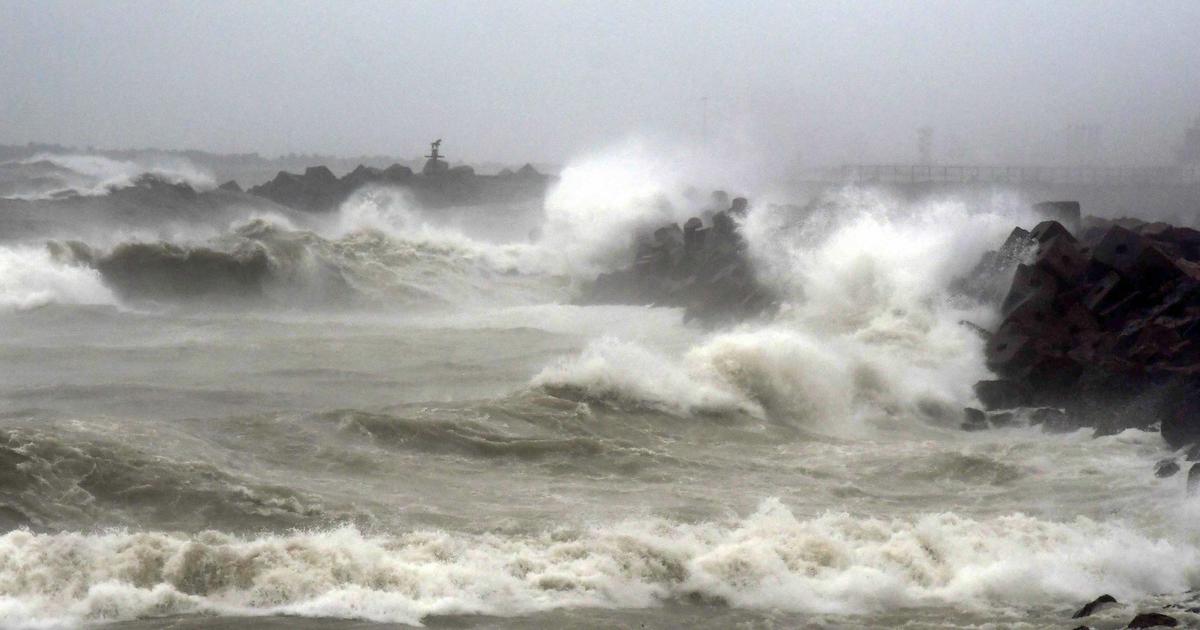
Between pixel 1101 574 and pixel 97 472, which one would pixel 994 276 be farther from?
pixel 97 472

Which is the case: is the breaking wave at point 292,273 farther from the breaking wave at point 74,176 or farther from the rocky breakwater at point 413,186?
the rocky breakwater at point 413,186

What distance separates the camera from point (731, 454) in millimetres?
12227

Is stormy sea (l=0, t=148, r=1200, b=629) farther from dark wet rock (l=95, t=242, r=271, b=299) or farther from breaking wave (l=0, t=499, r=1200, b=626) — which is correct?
dark wet rock (l=95, t=242, r=271, b=299)

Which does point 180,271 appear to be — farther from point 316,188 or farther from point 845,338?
point 316,188

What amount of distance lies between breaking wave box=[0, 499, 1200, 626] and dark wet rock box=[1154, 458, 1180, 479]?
189cm

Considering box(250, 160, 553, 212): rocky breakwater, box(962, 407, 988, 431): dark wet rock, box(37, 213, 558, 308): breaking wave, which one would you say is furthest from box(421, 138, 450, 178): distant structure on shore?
box(962, 407, 988, 431): dark wet rock

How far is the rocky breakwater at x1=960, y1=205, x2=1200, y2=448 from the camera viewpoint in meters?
13.0

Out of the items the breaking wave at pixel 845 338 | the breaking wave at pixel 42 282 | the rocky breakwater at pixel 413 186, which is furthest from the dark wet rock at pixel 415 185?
the breaking wave at pixel 845 338

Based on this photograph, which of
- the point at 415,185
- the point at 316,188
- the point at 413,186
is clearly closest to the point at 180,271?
the point at 316,188

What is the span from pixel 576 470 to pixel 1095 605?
4.88m

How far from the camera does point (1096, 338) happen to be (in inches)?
570

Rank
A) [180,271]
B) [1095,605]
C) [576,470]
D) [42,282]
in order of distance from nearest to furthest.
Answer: [1095,605] → [576,470] → [42,282] → [180,271]

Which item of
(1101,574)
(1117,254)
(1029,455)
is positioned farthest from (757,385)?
(1101,574)

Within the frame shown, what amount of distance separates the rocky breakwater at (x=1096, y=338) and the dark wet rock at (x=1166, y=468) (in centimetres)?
103
